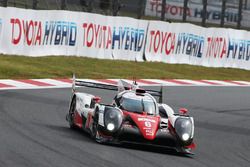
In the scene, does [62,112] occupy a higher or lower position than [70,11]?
lower

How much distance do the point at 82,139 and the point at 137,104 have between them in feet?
3.30

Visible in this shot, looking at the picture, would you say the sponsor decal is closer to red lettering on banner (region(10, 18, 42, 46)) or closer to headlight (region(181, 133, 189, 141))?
red lettering on banner (region(10, 18, 42, 46))

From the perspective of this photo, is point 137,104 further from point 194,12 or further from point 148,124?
point 194,12

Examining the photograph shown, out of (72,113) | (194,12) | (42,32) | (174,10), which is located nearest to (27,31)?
(42,32)

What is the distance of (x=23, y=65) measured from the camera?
23000mm

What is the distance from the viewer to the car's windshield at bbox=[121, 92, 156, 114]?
39.9ft

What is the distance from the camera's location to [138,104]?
12.2 meters

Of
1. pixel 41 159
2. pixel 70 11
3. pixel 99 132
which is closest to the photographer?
pixel 41 159

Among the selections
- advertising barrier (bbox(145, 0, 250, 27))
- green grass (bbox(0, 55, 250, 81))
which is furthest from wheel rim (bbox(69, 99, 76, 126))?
advertising barrier (bbox(145, 0, 250, 27))

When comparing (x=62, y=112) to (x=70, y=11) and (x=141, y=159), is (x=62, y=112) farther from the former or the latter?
(x=70, y=11)

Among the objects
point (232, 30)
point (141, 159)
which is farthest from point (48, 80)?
point (232, 30)

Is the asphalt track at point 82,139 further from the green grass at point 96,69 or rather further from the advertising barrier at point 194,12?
the advertising barrier at point 194,12

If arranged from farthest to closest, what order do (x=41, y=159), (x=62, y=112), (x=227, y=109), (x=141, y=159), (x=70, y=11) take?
(x=70, y=11)
(x=227, y=109)
(x=62, y=112)
(x=141, y=159)
(x=41, y=159)

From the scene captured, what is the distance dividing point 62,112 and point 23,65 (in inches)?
315
